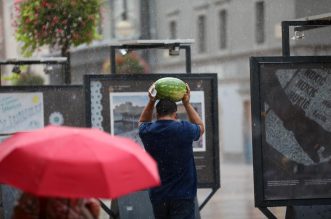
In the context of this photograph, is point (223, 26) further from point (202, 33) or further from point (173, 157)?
point (173, 157)

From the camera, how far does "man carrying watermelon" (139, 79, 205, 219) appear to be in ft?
27.9

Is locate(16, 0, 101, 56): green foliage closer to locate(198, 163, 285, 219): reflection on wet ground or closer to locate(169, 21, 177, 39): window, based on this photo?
locate(198, 163, 285, 219): reflection on wet ground

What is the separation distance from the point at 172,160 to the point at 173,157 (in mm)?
30

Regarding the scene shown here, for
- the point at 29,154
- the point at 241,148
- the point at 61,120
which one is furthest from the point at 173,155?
the point at 241,148

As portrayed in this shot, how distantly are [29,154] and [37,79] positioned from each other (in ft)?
67.5

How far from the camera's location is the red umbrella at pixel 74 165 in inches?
221

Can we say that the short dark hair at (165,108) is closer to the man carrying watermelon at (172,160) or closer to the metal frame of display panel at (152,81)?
the man carrying watermelon at (172,160)

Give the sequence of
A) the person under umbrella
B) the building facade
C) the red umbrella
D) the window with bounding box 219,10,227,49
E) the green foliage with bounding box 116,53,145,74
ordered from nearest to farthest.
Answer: the red umbrella < the person under umbrella < the green foliage with bounding box 116,53,145,74 < the building facade < the window with bounding box 219,10,227,49

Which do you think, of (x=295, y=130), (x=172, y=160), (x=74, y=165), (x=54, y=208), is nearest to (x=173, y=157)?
(x=172, y=160)

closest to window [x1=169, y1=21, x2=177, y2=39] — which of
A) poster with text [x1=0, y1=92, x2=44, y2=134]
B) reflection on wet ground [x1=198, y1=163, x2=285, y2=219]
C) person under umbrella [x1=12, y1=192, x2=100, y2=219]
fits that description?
reflection on wet ground [x1=198, y1=163, x2=285, y2=219]

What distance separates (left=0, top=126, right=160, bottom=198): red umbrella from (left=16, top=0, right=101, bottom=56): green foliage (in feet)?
41.0

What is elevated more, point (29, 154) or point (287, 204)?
point (29, 154)

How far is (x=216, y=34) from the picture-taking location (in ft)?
151

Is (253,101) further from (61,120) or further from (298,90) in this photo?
(61,120)
